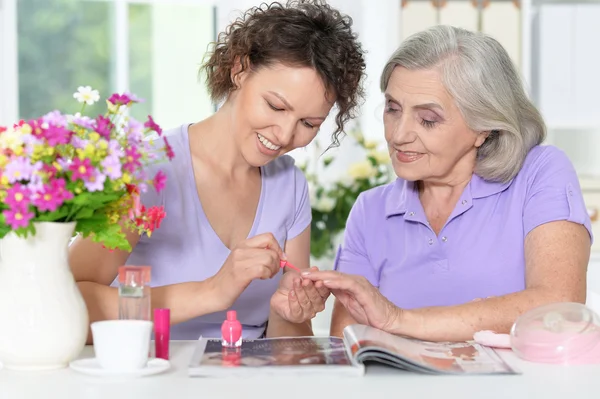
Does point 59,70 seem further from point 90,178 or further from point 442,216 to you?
point 90,178

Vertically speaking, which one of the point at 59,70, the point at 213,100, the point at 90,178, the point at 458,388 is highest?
the point at 59,70

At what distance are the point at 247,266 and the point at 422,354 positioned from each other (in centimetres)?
37

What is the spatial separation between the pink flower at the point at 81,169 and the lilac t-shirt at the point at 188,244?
1.98ft

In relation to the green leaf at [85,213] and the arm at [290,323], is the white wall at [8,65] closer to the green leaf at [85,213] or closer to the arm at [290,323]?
the arm at [290,323]

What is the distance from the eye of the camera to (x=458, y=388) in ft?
4.23

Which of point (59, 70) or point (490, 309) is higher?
point (59, 70)

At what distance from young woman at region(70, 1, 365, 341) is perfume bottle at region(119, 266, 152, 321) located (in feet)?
0.77

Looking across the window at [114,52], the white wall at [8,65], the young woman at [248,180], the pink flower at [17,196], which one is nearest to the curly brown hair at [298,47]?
the young woman at [248,180]

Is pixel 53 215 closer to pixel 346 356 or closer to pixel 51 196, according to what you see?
pixel 51 196

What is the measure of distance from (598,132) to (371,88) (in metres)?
1.31

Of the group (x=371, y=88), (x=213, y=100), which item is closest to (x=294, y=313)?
(x=213, y=100)

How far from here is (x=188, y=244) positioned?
1997 mm

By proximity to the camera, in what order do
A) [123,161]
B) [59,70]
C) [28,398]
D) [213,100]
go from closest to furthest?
1. [28,398]
2. [123,161]
3. [213,100]
4. [59,70]

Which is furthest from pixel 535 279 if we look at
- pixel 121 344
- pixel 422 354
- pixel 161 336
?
pixel 121 344
